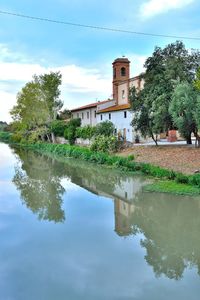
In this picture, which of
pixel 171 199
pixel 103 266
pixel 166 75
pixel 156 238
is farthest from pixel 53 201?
pixel 166 75

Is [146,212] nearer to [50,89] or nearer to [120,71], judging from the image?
[120,71]

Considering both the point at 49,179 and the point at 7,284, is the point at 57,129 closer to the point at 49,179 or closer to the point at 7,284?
the point at 49,179

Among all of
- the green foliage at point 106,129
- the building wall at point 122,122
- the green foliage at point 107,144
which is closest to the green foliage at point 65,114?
the building wall at point 122,122

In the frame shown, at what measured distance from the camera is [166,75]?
23.8 meters

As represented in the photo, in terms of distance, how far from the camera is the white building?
117 feet

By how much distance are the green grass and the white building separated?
1870cm

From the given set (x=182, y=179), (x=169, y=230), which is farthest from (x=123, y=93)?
(x=169, y=230)

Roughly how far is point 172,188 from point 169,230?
511cm

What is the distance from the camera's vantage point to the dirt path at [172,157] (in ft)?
61.9

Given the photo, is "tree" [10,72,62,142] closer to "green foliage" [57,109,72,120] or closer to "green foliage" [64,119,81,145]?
"green foliage" [64,119,81,145]

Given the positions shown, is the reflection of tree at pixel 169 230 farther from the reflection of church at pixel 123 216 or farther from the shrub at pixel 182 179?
the shrub at pixel 182 179

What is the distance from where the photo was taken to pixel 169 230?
31.8 feet

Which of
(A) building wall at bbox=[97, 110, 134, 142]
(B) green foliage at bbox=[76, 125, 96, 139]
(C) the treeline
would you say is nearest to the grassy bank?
(B) green foliage at bbox=[76, 125, 96, 139]

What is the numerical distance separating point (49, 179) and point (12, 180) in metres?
2.32
